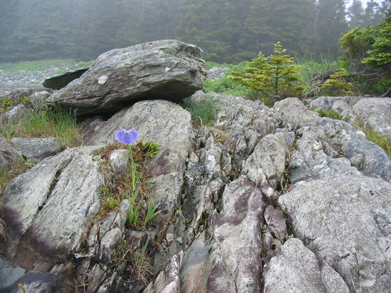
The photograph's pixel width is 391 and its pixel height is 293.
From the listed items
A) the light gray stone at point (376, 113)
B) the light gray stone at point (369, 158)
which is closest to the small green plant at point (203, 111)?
the light gray stone at point (369, 158)

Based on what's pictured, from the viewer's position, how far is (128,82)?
4.73 metres

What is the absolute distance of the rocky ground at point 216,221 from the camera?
2.16m

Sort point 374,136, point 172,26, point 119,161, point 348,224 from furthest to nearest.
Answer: point 172,26, point 374,136, point 119,161, point 348,224

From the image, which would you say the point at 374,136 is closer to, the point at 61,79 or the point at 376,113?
the point at 376,113

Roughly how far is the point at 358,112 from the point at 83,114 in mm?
6732

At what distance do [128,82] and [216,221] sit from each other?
10.9 ft

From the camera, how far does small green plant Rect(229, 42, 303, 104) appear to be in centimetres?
721

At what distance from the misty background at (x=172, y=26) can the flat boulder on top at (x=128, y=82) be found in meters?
26.3

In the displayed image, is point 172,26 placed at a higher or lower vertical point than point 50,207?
higher

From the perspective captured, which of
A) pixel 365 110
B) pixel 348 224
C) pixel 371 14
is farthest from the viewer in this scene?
pixel 371 14

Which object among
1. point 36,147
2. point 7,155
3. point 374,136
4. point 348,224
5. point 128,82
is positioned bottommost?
point 374,136

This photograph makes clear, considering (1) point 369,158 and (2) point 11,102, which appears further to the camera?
(2) point 11,102

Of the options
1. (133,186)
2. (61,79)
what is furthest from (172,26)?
(133,186)

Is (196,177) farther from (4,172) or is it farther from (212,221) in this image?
(4,172)
